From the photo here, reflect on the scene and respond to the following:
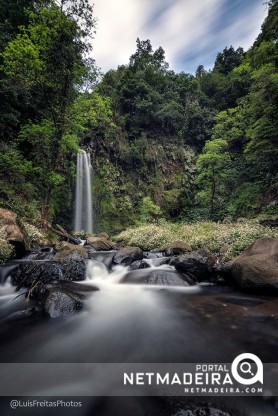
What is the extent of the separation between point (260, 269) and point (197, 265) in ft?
6.36

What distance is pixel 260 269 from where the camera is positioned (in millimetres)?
5402

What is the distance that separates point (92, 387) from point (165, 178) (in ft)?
80.0

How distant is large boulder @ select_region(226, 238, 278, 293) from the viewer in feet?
17.3

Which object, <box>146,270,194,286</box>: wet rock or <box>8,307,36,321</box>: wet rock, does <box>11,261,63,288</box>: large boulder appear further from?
<box>146,270,194,286</box>: wet rock

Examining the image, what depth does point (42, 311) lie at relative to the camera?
4246mm

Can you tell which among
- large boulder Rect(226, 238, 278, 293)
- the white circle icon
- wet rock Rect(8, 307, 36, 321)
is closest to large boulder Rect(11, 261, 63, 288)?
wet rock Rect(8, 307, 36, 321)

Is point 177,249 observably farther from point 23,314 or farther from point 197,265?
point 23,314

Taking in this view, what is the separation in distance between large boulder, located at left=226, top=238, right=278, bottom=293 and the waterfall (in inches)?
625

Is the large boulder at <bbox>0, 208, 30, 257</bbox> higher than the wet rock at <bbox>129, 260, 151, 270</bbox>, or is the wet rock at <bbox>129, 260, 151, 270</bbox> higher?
the large boulder at <bbox>0, 208, 30, 257</bbox>

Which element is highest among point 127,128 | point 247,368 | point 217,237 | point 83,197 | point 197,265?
point 127,128

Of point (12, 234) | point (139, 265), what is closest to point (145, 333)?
point (139, 265)

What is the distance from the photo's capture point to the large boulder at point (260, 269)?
5262mm

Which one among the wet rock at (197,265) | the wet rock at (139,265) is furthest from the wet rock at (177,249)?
the wet rock at (197,265)

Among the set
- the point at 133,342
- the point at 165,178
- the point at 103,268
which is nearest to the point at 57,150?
the point at 103,268
